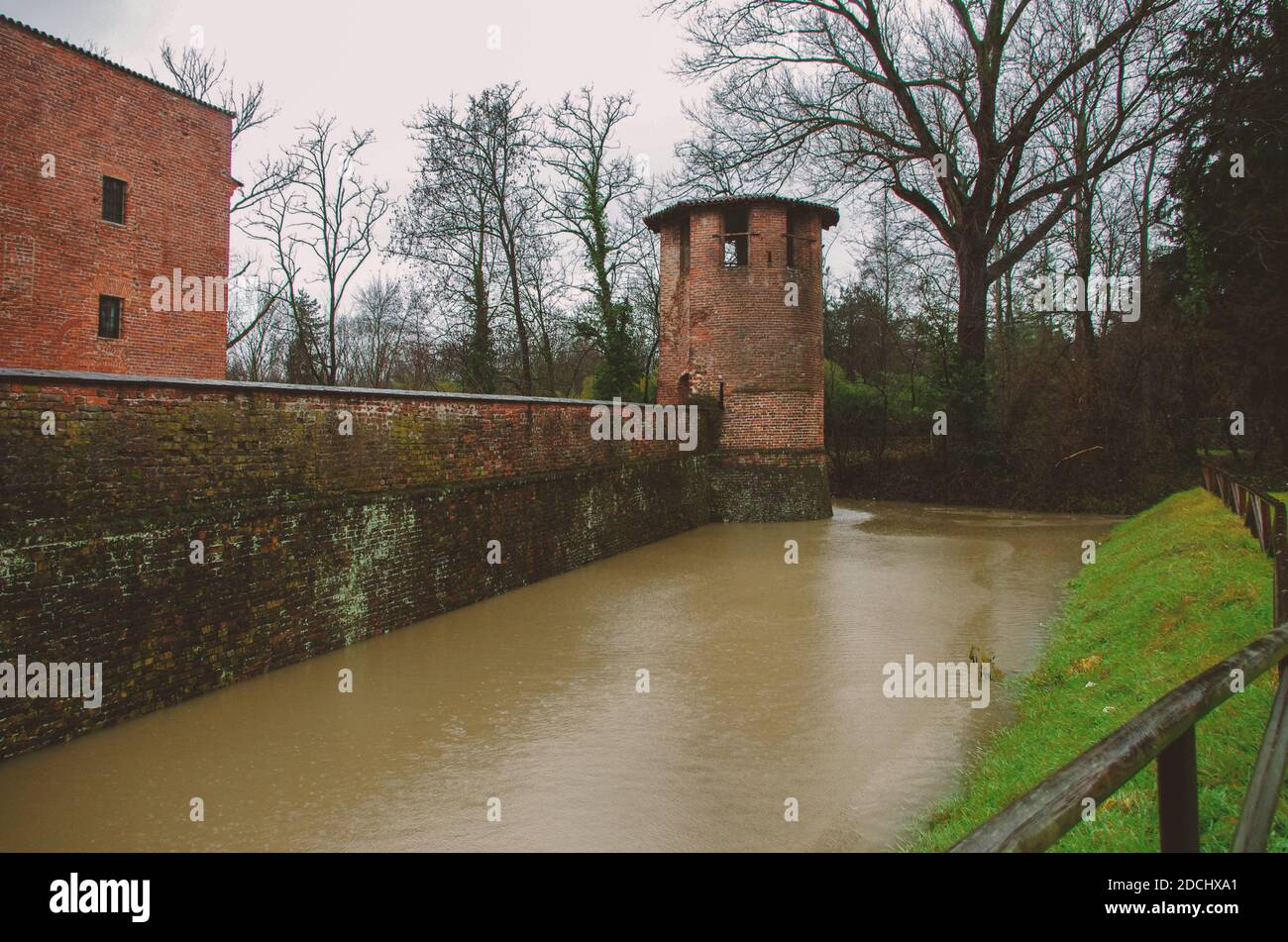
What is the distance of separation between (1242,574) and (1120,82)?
19.1 m

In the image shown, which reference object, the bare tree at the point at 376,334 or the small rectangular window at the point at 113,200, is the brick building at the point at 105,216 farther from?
the bare tree at the point at 376,334

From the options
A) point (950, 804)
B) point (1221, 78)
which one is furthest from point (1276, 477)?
point (950, 804)

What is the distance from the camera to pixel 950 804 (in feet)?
16.8

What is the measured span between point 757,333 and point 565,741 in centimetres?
1571

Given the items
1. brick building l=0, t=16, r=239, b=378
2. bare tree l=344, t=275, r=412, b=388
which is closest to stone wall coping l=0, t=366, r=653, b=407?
brick building l=0, t=16, r=239, b=378

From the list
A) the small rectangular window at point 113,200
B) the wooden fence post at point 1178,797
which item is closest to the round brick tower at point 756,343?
the small rectangular window at point 113,200

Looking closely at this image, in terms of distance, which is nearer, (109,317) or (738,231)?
(109,317)

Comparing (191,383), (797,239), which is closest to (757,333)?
(797,239)

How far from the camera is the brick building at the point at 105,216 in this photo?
14453 millimetres

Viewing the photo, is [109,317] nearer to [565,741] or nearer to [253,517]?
[253,517]

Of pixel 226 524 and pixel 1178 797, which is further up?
pixel 226 524

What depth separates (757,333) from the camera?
2089 cm

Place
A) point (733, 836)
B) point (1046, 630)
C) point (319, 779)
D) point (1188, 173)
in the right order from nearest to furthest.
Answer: point (733, 836) → point (319, 779) → point (1046, 630) → point (1188, 173)

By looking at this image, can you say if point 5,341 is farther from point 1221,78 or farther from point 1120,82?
point 1120,82
